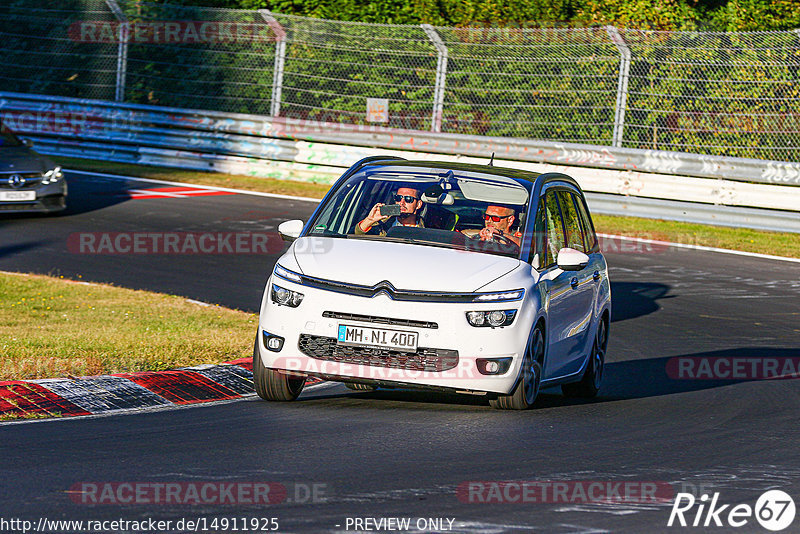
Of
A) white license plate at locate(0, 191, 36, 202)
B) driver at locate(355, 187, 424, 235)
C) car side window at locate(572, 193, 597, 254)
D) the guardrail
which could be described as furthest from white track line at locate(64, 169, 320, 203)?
driver at locate(355, 187, 424, 235)

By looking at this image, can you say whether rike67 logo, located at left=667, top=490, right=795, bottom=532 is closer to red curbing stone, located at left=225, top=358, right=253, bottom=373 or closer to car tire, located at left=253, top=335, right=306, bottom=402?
car tire, located at left=253, top=335, right=306, bottom=402

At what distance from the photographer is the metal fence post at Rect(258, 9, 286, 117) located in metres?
25.0

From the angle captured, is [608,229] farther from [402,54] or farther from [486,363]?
[486,363]

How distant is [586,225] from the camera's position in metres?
10.4

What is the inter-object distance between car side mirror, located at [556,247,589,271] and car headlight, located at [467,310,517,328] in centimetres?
81

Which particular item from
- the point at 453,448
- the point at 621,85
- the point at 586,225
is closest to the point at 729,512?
the point at 453,448

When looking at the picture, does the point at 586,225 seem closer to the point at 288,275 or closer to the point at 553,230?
the point at 553,230

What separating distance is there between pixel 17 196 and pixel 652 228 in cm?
945

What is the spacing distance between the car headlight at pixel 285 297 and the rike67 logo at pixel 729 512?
2.81 meters

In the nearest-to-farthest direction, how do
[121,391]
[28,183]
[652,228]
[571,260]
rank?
1. [121,391]
2. [571,260]
3. [28,183]
4. [652,228]

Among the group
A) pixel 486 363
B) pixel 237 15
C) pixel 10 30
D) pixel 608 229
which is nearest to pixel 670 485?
Answer: pixel 486 363

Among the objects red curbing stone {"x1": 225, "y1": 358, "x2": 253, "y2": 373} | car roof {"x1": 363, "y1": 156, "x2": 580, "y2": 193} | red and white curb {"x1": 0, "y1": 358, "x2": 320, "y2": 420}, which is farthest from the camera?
red curbing stone {"x1": 225, "y1": 358, "x2": 253, "y2": 373}

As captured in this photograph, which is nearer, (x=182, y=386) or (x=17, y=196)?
(x=182, y=386)

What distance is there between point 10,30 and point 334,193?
21949 millimetres
